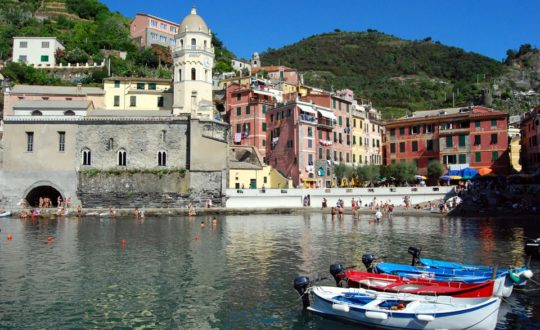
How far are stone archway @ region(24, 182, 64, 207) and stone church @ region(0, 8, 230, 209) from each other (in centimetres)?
11

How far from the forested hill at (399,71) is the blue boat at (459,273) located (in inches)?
3223

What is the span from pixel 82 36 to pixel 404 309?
4238 inches

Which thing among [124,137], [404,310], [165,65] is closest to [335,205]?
[124,137]

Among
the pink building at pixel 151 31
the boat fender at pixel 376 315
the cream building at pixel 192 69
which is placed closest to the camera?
the boat fender at pixel 376 315

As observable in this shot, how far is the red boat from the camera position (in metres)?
15.8

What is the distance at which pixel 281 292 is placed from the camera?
18281mm

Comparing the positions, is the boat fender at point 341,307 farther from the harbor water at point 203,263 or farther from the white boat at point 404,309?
the harbor water at point 203,263

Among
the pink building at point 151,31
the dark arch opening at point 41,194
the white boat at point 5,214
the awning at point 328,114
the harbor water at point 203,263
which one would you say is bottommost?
the harbor water at point 203,263

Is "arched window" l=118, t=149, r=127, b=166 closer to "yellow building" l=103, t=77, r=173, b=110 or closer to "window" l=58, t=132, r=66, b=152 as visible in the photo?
"window" l=58, t=132, r=66, b=152

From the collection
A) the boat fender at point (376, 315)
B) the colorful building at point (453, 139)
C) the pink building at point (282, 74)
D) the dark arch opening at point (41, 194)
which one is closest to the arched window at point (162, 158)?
the dark arch opening at point (41, 194)

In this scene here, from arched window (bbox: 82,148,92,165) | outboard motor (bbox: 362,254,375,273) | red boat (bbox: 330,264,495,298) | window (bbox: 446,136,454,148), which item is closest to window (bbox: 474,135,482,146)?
window (bbox: 446,136,454,148)

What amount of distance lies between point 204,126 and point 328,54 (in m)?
129

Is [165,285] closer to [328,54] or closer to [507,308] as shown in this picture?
[507,308]

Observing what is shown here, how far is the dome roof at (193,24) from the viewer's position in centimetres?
6194
